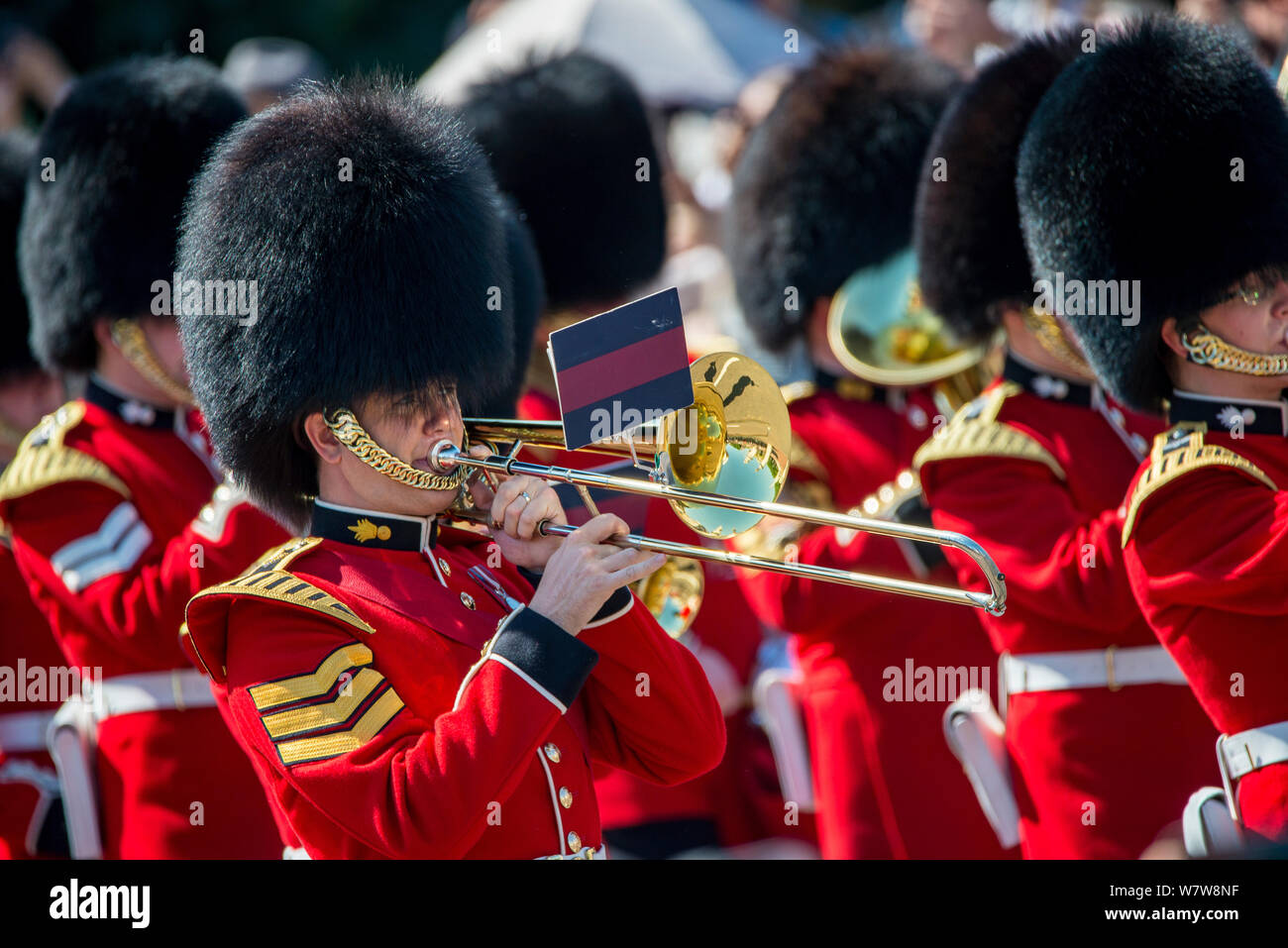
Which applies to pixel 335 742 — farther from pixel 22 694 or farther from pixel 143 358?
pixel 22 694

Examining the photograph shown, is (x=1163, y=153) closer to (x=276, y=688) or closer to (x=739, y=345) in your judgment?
(x=276, y=688)

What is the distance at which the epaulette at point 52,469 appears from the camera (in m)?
3.79

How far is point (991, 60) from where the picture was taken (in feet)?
13.2

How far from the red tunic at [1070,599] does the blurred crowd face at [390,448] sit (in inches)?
51.4

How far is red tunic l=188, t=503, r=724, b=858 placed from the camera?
242 centimetres

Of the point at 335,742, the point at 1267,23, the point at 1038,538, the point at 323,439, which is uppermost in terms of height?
the point at 1267,23

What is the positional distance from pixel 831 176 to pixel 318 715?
2.79 m

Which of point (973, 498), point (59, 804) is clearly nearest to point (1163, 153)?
point (973, 498)

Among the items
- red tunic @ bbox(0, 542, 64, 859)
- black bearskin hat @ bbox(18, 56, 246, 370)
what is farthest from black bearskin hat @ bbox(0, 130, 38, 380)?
red tunic @ bbox(0, 542, 64, 859)

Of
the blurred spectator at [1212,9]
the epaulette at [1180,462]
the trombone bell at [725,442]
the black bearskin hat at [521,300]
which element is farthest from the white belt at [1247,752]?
the blurred spectator at [1212,9]

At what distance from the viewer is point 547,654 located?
246 cm

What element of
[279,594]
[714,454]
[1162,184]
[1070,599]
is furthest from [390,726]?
[1162,184]

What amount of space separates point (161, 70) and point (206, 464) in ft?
3.58

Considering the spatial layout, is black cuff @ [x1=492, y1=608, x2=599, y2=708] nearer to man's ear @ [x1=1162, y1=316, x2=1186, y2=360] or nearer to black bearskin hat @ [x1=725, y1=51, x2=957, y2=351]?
man's ear @ [x1=1162, y1=316, x2=1186, y2=360]
